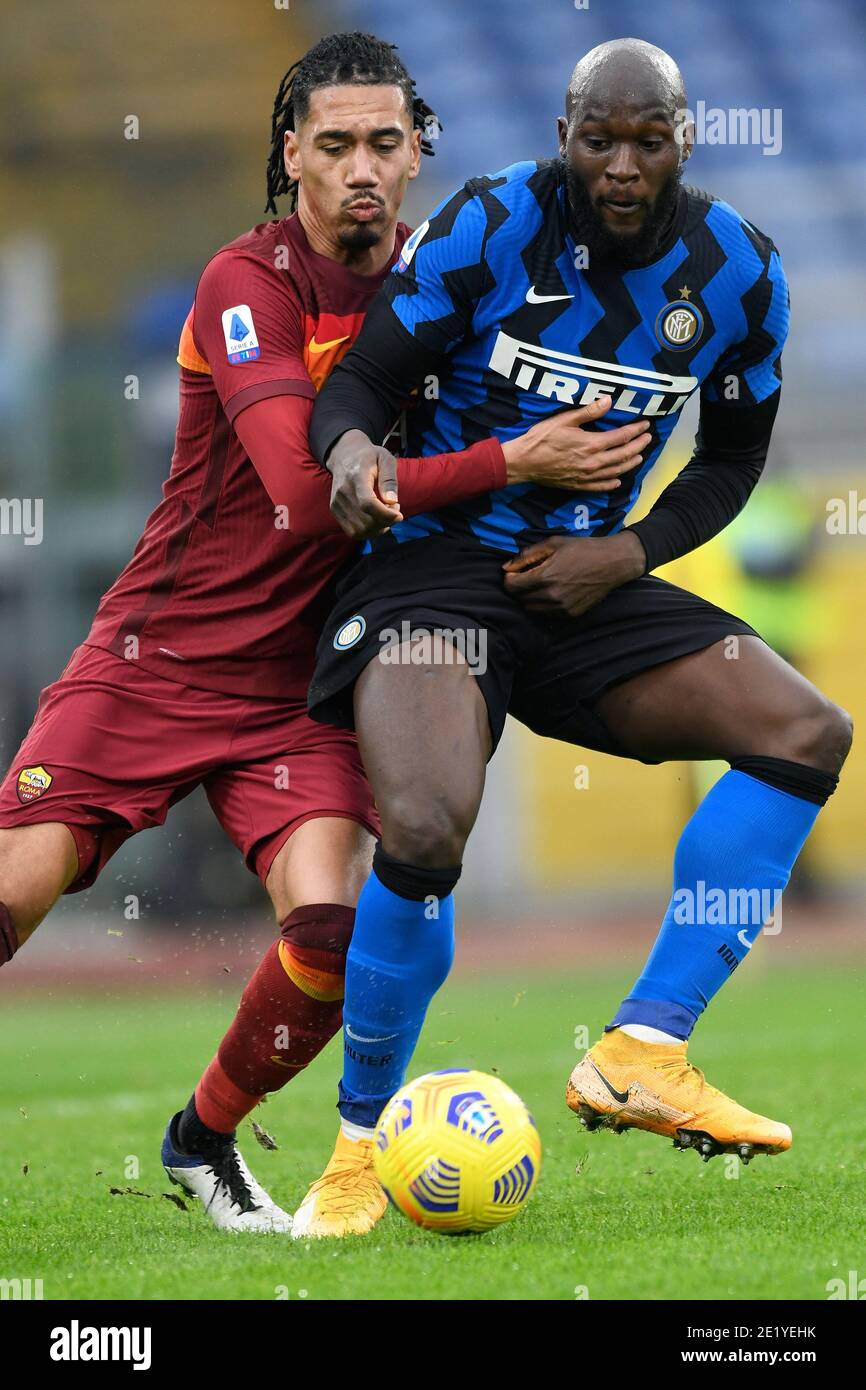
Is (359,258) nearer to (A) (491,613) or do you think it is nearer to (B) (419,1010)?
(A) (491,613)

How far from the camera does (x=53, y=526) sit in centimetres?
1192

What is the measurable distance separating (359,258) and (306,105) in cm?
37

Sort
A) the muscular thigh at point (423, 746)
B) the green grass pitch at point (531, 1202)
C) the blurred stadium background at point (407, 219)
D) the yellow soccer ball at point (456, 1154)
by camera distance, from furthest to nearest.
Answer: the blurred stadium background at point (407, 219) → the muscular thigh at point (423, 746) → the yellow soccer ball at point (456, 1154) → the green grass pitch at point (531, 1202)

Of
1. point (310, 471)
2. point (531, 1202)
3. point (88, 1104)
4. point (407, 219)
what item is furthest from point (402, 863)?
point (407, 219)

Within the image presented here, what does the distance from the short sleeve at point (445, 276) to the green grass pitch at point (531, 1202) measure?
70.0 inches

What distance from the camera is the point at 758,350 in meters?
4.07

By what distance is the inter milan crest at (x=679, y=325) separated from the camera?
3887 millimetres

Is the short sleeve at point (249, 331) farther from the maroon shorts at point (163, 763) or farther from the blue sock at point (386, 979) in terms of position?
the blue sock at point (386, 979)

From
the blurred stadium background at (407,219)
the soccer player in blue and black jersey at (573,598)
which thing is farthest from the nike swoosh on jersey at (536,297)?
the blurred stadium background at (407,219)

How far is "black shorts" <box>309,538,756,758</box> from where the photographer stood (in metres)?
→ 3.89

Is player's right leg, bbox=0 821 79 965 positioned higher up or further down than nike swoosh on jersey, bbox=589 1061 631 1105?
higher up

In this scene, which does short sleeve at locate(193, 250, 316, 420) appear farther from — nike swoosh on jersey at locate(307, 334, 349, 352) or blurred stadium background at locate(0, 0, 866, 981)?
blurred stadium background at locate(0, 0, 866, 981)

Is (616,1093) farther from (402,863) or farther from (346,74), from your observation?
(346,74)

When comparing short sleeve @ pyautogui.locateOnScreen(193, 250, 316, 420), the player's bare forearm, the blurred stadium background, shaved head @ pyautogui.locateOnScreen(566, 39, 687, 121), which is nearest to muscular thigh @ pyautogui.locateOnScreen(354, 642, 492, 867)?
the player's bare forearm
